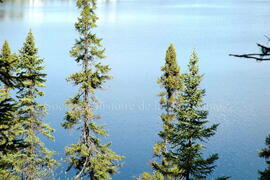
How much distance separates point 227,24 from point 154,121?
97428mm

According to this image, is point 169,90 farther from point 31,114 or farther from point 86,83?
point 31,114

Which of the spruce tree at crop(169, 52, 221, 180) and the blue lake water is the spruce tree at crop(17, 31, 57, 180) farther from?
the blue lake water

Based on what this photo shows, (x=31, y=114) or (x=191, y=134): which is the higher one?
(x=191, y=134)

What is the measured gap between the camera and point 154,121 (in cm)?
5097

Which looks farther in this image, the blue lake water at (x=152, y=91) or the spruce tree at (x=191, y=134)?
the blue lake water at (x=152, y=91)

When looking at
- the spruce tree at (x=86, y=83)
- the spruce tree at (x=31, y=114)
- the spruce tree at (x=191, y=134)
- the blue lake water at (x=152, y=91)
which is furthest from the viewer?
the blue lake water at (x=152, y=91)

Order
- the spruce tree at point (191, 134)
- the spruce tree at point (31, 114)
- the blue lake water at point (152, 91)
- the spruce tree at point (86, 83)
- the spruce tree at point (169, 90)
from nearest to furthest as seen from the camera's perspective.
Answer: the spruce tree at point (191, 134)
the spruce tree at point (86, 83)
the spruce tree at point (31, 114)
the spruce tree at point (169, 90)
the blue lake water at point (152, 91)

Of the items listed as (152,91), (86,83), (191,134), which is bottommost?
(152,91)

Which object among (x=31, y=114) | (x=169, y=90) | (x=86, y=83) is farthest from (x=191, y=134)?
(x=169, y=90)

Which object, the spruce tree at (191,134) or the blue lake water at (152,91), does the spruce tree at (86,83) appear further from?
the blue lake water at (152,91)

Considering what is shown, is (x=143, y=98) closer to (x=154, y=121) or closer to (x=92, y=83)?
(x=154, y=121)

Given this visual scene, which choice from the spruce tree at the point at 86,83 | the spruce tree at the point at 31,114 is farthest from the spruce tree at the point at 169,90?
the spruce tree at the point at 31,114

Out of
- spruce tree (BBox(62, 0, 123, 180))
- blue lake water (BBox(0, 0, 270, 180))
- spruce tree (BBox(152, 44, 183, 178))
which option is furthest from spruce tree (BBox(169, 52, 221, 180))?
blue lake water (BBox(0, 0, 270, 180))

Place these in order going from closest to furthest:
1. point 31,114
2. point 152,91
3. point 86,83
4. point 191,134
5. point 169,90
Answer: point 191,134 < point 86,83 < point 31,114 < point 169,90 < point 152,91
